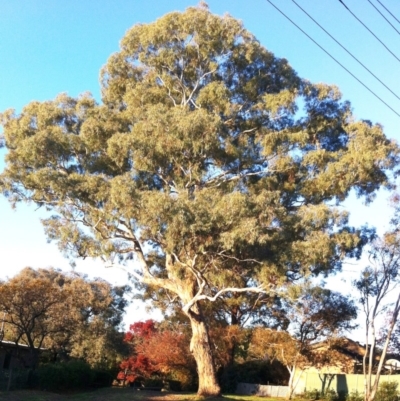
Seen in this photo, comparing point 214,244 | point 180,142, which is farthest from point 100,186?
point 214,244

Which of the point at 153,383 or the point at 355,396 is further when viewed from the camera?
the point at 153,383

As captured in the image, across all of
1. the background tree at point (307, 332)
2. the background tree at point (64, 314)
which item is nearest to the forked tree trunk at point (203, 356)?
the background tree at point (307, 332)

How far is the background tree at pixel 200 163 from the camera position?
24656 mm

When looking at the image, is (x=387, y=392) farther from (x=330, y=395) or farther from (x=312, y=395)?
(x=312, y=395)

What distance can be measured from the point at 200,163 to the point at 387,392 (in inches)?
681

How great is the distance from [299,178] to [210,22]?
27.7 feet

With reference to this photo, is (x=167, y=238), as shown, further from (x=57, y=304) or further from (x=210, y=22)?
(x=57, y=304)

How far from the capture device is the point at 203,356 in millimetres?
27562

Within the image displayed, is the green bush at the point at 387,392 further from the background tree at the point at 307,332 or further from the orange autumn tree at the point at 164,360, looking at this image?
the orange autumn tree at the point at 164,360

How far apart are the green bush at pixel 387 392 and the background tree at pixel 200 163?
434 inches

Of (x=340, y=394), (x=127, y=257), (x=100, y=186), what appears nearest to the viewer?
(x=100, y=186)

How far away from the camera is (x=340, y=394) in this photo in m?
37.3

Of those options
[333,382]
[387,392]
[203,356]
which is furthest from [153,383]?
[387,392]

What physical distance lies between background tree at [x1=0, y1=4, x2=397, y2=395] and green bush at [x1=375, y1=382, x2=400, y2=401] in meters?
11.0
